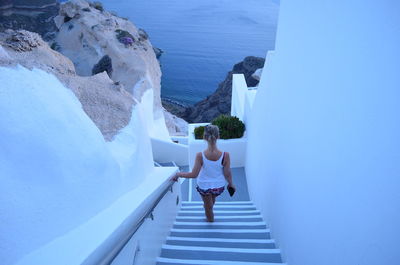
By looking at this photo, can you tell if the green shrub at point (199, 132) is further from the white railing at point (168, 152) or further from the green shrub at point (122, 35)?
the green shrub at point (122, 35)

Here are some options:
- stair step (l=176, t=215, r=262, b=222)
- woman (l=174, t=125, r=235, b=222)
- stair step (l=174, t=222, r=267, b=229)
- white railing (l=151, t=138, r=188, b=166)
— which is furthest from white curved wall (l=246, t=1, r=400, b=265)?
white railing (l=151, t=138, r=188, b=166)

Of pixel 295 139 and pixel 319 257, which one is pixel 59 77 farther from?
pixel 319 257

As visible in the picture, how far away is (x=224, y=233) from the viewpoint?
4.23 metres

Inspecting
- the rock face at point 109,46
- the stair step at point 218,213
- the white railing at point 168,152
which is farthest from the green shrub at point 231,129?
the rock face at point 109,46

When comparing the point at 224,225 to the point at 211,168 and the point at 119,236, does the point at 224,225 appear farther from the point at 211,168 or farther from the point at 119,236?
the point at 119,236

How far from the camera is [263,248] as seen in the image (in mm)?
3766

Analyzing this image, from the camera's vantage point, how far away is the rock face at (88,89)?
11.3 feet

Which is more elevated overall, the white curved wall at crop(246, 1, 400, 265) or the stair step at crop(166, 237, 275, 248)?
the white curved wall at crop(246, 1, 400, 265)

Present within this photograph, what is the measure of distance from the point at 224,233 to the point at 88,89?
238 cm

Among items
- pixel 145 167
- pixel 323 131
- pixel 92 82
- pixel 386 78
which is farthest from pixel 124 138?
pixel 386 78

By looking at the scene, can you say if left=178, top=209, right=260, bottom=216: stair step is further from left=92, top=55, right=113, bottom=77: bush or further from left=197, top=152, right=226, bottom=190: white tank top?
left=92, top=55, right=113, bottom=77: bush

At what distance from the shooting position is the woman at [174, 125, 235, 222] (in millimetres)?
3850

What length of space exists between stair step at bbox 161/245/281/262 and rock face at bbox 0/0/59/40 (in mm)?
50683

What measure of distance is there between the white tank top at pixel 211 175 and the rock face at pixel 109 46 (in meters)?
11.4
